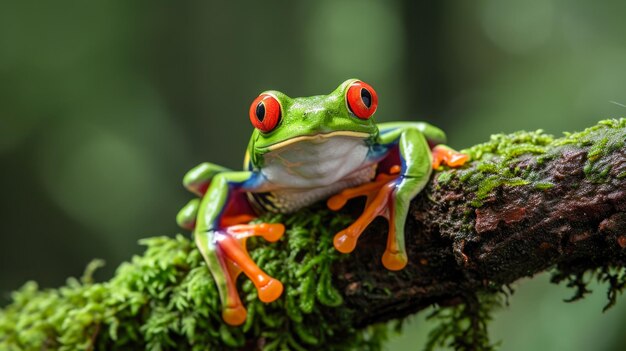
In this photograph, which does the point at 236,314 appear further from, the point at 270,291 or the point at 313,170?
the point at 313,170

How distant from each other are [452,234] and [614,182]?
1.44 ft

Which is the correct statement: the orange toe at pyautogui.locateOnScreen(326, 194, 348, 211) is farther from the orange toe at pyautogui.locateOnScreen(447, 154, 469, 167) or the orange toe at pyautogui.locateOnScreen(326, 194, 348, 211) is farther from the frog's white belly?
the orange toe at pyautogui.locateOnScreen(447, 154, 469, 167)

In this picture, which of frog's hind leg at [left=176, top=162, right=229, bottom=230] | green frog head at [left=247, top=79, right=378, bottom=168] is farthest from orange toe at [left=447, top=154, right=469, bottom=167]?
frog's hind leg at [left=176, top=162, right=229, bottom=230]

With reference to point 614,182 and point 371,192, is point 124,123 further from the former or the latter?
point 614,182

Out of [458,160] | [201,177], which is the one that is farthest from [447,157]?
[201,177]

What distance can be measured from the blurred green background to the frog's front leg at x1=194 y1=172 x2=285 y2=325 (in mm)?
3200

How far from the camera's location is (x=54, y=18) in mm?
5395

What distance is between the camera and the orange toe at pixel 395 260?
1.57 meters

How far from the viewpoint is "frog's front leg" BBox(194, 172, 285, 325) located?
5.57 feet

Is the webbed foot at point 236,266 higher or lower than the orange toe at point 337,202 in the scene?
lower

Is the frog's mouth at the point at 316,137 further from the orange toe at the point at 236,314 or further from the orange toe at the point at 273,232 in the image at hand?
the orange toe at the point at 236,314

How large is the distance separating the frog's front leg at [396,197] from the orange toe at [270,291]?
236 millimetres

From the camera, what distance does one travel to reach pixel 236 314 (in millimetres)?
1722

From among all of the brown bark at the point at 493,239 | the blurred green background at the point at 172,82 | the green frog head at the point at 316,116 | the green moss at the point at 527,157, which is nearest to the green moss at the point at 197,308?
the brown bark at the point at 493,239
